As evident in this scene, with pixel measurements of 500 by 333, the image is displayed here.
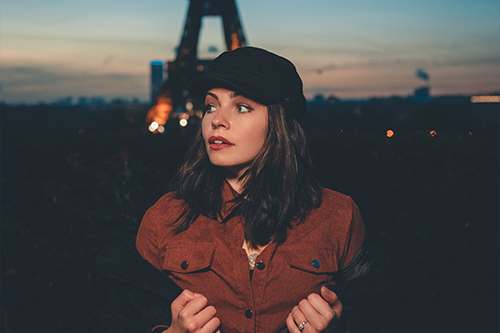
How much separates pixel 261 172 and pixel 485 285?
3668 millimetres

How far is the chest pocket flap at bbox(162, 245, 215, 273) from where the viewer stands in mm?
1846

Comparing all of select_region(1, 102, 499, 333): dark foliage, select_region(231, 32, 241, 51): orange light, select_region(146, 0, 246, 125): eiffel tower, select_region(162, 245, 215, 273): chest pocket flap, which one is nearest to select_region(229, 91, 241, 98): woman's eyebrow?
select_region(162, 245, 215, 273): chest pocket flap

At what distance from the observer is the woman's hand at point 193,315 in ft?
5.43

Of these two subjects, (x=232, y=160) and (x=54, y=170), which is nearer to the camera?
(x=232, y=160)

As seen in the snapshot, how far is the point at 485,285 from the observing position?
14.1ft

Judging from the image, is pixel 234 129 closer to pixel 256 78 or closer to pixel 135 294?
pixel 256 78

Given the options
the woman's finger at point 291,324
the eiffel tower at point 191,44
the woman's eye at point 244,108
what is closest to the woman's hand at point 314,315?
the woman's finger at point 291,324

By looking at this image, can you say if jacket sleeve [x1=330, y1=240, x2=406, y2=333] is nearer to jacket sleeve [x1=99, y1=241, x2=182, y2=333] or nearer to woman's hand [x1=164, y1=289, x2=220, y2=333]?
woman's hand [x1=164, y1=289, x2=220, y2=333]

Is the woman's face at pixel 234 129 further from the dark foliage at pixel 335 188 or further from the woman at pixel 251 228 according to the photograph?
the dark foliage at pixel 335 188

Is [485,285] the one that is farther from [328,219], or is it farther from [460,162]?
[328,219]

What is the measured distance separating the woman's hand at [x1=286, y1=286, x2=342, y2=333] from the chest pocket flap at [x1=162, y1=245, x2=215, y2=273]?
46 cm

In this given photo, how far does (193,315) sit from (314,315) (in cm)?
52

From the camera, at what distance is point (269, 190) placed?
2004 millimetres

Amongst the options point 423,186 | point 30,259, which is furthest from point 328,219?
point 30,259
